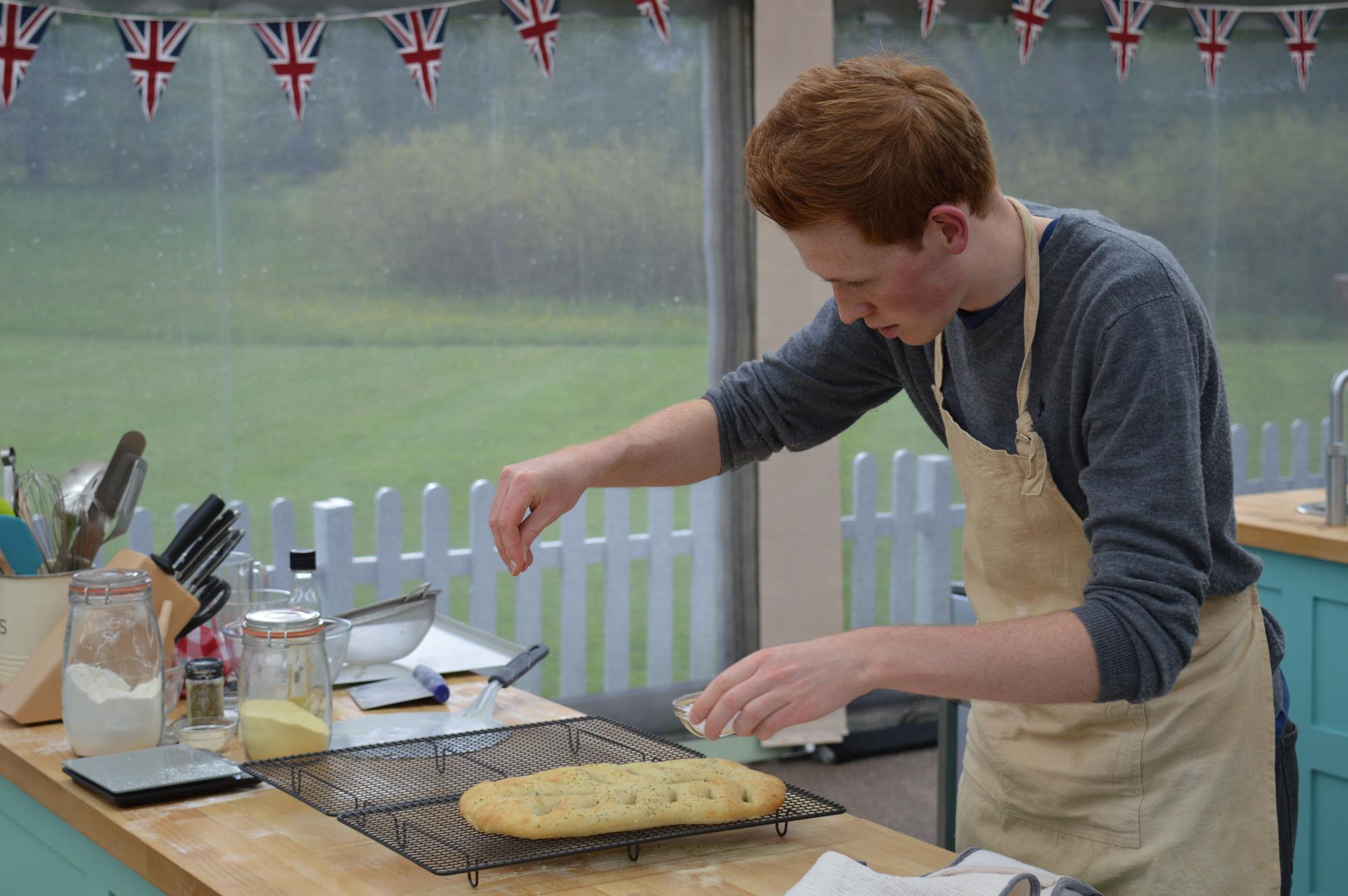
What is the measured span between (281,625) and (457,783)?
31 centimetres

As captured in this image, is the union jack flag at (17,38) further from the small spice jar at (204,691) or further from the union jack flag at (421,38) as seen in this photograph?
the small spice jar at (204,691)

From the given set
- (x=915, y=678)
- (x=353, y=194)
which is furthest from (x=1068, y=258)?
(x=353, y=194)

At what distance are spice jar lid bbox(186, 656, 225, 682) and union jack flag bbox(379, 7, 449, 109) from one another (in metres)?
2.48

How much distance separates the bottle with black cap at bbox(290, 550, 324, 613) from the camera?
6.76 ft

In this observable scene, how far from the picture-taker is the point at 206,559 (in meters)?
2.06

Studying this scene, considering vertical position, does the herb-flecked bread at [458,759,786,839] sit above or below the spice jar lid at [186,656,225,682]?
below

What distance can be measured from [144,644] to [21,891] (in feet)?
1.34

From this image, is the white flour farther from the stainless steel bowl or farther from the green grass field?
the green grass field

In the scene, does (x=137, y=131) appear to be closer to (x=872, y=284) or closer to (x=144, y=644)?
(x=144, y=644)

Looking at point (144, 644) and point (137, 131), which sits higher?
point (137, 131)

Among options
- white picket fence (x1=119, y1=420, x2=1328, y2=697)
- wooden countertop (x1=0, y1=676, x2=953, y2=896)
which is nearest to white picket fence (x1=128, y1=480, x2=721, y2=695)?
white picket fence (x1=119, y1=420, x2=1328, y2=697)

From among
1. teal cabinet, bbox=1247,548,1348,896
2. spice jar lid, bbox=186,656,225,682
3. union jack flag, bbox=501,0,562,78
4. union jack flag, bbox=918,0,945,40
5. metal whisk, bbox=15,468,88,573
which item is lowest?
teal cabinet, bbox=1247,548,1348,896

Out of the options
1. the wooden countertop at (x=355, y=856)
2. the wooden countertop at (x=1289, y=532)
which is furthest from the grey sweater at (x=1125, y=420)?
the wooden countertop at (x=1289, y=532)

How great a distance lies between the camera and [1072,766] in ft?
5.11
